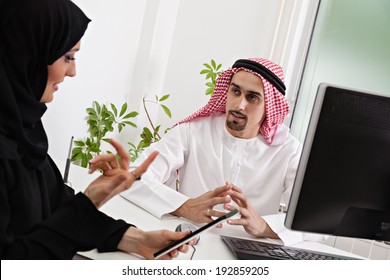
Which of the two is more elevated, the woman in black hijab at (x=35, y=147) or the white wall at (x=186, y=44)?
the white wall at (x=186, y=44)

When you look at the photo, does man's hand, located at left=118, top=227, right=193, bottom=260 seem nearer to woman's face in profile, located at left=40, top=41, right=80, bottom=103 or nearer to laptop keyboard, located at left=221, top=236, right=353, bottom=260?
laptop keyboard, located at left=221, top=236, right=353, bottom=260

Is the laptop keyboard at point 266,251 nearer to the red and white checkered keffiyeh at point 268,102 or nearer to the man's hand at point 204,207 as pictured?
the man's hand at point 204,207

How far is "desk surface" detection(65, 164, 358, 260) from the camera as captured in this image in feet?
5.81

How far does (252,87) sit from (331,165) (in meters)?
1.43

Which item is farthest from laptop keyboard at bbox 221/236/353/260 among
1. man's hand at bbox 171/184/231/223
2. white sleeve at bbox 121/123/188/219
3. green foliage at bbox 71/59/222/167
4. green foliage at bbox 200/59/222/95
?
green foliage at bbox 200/59/222/95

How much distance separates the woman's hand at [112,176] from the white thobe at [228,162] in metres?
1.41

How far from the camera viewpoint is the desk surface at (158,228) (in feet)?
5.81

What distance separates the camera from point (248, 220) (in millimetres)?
2145

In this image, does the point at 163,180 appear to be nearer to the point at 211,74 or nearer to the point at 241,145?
the point at 241,145

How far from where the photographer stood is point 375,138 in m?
1.57

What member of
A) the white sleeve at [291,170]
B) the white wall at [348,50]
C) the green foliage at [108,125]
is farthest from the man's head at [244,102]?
the white wall at [348,50]

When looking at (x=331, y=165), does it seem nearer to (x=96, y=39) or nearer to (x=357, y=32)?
(x=96, y=39)
